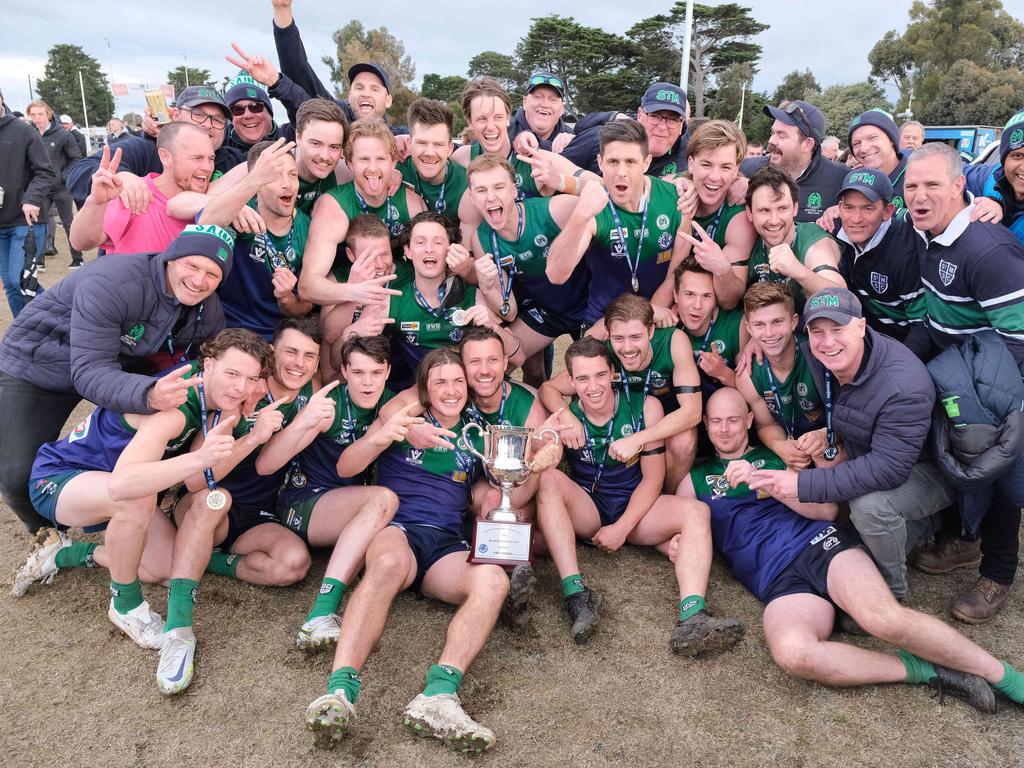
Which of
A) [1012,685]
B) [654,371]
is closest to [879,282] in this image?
[654,371]

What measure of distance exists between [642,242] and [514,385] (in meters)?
1.36

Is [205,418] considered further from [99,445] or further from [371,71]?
[371,71]

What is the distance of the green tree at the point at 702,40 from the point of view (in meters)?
43.6

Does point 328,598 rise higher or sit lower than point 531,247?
lower

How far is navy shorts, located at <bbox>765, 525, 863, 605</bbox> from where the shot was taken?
3600 mm

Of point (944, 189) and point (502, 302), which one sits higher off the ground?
point (944, 189)

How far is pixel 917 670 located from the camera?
10.6 ft

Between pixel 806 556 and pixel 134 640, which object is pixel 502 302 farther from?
pixel 134 640

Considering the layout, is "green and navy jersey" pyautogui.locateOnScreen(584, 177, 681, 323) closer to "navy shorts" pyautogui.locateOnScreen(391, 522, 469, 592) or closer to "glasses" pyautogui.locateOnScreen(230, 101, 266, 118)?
"navy shorts" pyautogui.locateOnScreen(391, 522, 469, 592)

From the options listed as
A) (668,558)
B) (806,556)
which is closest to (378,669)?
(668,558)

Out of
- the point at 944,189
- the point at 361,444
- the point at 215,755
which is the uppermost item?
the point at 944,189

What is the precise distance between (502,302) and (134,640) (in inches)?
118

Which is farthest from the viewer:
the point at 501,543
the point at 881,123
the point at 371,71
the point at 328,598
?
the point at 371,71

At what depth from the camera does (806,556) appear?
146 inches
